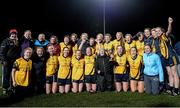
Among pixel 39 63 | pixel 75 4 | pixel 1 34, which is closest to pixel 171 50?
pixel 39 63

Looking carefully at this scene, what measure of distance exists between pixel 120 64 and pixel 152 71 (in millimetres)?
930

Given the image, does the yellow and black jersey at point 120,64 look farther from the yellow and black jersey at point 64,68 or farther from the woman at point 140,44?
the yellow and black jersey at point 64,68

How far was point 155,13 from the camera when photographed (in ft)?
69.1

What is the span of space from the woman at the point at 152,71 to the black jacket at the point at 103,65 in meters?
0.94

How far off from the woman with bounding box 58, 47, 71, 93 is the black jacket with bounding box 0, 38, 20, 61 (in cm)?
115

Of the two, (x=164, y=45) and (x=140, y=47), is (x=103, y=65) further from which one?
(x=164, y=45)

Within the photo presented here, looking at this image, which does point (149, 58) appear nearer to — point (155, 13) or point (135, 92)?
point (135, 92)

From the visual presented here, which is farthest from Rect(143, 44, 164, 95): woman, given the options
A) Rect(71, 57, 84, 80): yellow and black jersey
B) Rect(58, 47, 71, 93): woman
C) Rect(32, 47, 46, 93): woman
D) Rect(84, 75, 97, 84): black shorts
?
Rect(32, 47, 46, 93): woman

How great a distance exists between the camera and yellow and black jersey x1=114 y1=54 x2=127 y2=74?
10016mm

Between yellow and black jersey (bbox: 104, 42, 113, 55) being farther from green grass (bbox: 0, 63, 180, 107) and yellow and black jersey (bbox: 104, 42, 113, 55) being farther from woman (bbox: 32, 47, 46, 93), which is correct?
woman (bbox: 32, 47, 46, 93)

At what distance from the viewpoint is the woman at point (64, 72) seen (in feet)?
32.3

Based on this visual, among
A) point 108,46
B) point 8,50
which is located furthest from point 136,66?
point 8,50

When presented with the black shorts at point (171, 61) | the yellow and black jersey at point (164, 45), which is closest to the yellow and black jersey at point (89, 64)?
the yellow and black jersey at point (164, 45)

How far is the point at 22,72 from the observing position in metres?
9.27
